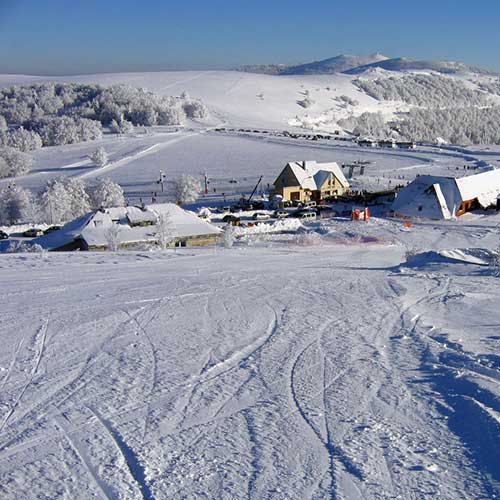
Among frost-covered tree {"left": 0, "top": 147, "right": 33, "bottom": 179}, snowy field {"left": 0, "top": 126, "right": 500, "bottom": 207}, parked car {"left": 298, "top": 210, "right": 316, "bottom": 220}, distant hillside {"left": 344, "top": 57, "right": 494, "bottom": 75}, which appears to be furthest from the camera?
distant hillside {"left": 344, "top": 57, "right": 494, "bottom": 75}

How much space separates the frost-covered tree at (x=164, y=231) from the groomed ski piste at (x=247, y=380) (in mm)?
5668

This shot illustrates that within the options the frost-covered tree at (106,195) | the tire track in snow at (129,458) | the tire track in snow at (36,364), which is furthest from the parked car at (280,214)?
the tire track in snow at (129,458)

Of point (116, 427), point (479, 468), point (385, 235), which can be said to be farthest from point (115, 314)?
point (385, 235)

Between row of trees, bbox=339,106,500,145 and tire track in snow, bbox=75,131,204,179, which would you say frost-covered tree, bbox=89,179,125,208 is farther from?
row of trees, bbox=339,106,500,145

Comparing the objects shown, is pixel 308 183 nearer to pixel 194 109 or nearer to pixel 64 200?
pixel 64 200

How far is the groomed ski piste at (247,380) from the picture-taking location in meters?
3.93

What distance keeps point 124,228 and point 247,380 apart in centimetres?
1375

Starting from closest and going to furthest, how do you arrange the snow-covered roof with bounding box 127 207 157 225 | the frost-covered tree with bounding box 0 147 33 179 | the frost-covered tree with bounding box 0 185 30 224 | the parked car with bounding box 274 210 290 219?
the snow-covered roof with bounding box 127 207 157 225 → the parked car with bounding box 274 210 290 219 → the frost-covered tree with bounding box 0 185 30 224 → the frost-covered tree with bounding box 0 147 33 179

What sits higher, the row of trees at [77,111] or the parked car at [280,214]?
the row of trees at [77,111]

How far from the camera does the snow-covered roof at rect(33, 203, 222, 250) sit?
1805 centimetres

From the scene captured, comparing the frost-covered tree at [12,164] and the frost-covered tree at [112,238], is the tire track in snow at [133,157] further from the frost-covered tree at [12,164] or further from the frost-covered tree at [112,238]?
the frost-covered tree at [112,238]

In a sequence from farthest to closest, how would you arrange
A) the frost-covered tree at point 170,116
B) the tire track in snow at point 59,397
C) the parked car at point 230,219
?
the frost-covered tree at point 170,116 < the parked car at point 230,219 < the tire track in snow at point 59,397

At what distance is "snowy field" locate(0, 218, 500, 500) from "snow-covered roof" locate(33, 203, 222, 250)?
317 inches

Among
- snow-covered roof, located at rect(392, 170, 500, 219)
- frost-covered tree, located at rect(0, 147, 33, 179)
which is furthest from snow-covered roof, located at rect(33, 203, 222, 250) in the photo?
frost-covered tree, located at rect(0, 147, 33, 179)
